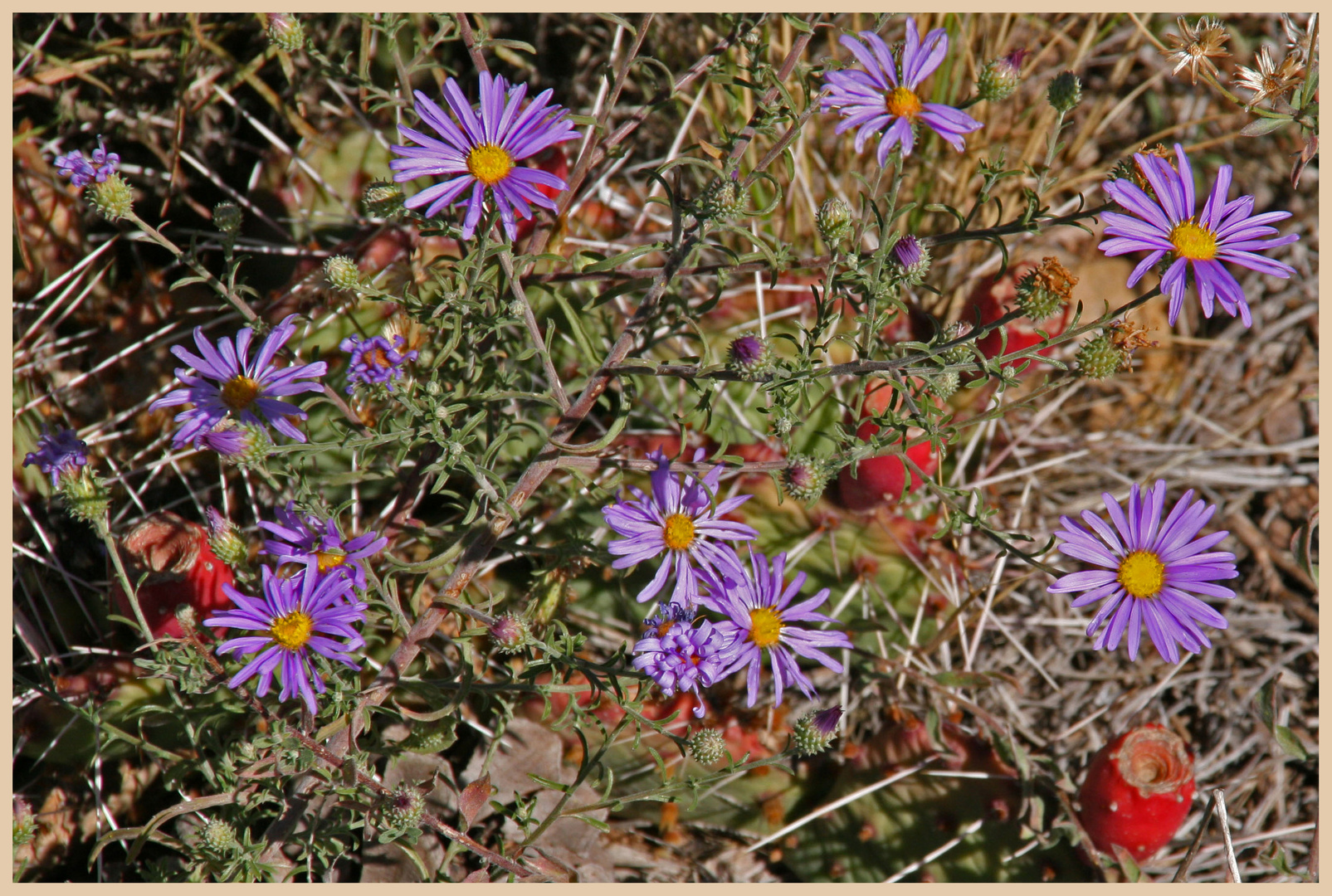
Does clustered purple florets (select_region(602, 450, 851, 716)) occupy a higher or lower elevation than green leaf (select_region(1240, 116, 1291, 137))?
lower

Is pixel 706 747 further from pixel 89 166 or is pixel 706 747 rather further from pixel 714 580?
pixel 89 166

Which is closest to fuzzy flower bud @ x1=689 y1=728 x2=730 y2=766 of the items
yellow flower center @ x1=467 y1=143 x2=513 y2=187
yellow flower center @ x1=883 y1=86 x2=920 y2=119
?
yellow flower center @ x1=467 y1=143 x2=513 y2=187

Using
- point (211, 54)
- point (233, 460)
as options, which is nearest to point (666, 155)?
point (211, 54)

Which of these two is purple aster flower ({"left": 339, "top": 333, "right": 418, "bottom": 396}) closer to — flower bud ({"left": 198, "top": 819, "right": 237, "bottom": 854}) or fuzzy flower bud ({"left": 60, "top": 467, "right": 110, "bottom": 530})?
fuzzy flower bud ({"left": 60, "top": 467, "right": 110, "bottom": 530})

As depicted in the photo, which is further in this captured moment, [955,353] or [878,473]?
[878,473]

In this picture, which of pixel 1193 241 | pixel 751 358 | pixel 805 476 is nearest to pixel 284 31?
pixel 751 358

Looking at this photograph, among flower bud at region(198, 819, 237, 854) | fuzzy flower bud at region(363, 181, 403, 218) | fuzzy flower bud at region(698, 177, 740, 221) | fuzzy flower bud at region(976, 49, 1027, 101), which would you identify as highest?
fuzzy flower bud at region(976, 49, 1027, 101)

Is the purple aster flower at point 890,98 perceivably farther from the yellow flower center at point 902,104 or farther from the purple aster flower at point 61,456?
the purple aster flower at point 61,456
